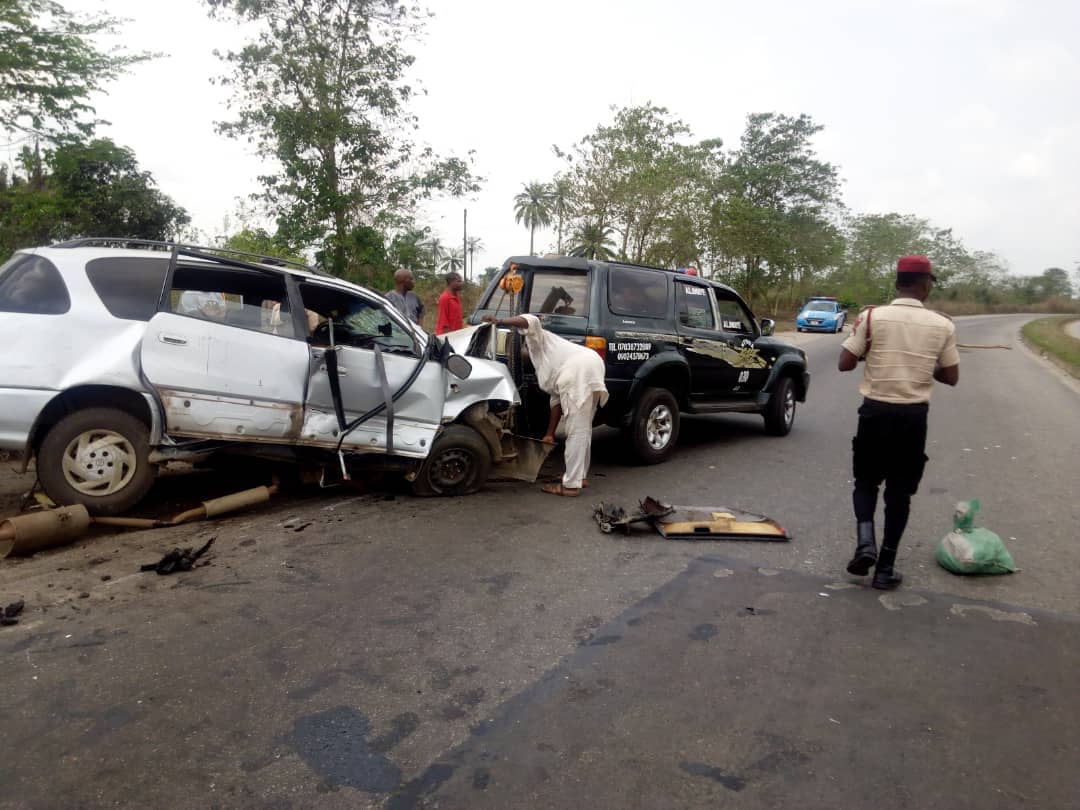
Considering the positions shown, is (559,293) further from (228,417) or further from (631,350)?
(228,417)

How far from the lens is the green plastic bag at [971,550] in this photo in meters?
4.37

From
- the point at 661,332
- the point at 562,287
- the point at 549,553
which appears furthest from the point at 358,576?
the point at 661,332

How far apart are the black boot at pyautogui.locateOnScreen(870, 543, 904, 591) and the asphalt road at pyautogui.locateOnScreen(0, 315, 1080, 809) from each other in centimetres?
10

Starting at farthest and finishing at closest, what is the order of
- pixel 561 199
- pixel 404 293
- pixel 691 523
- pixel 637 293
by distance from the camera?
1. pixel 561 199
2. pixel 404 293
3. pixel 637 293
4. pixel 691 523

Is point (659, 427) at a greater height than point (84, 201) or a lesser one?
lesser

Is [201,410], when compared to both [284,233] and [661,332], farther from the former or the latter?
[284,233]

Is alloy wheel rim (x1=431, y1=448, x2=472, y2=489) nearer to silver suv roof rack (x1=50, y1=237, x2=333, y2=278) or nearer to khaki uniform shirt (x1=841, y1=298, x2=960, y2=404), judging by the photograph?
silver suv roof rack (x1=50, y1=237, x2=333, y2=278)

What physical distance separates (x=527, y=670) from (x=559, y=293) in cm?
437

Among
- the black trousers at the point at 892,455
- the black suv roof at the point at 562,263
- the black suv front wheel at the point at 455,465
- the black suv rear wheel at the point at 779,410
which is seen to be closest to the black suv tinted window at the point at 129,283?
the black suv front wheel at the point at 455,465

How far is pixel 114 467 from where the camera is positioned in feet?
16.1

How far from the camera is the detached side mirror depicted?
19.0 ft

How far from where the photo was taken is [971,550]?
14.4 ft

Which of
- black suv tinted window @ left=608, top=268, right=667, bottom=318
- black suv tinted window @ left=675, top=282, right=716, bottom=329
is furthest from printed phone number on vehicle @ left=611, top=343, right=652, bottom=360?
black suv tinted window @ left=675, top=282, right=716, bottom=329

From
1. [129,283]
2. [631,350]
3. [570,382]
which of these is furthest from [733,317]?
[129,283]
